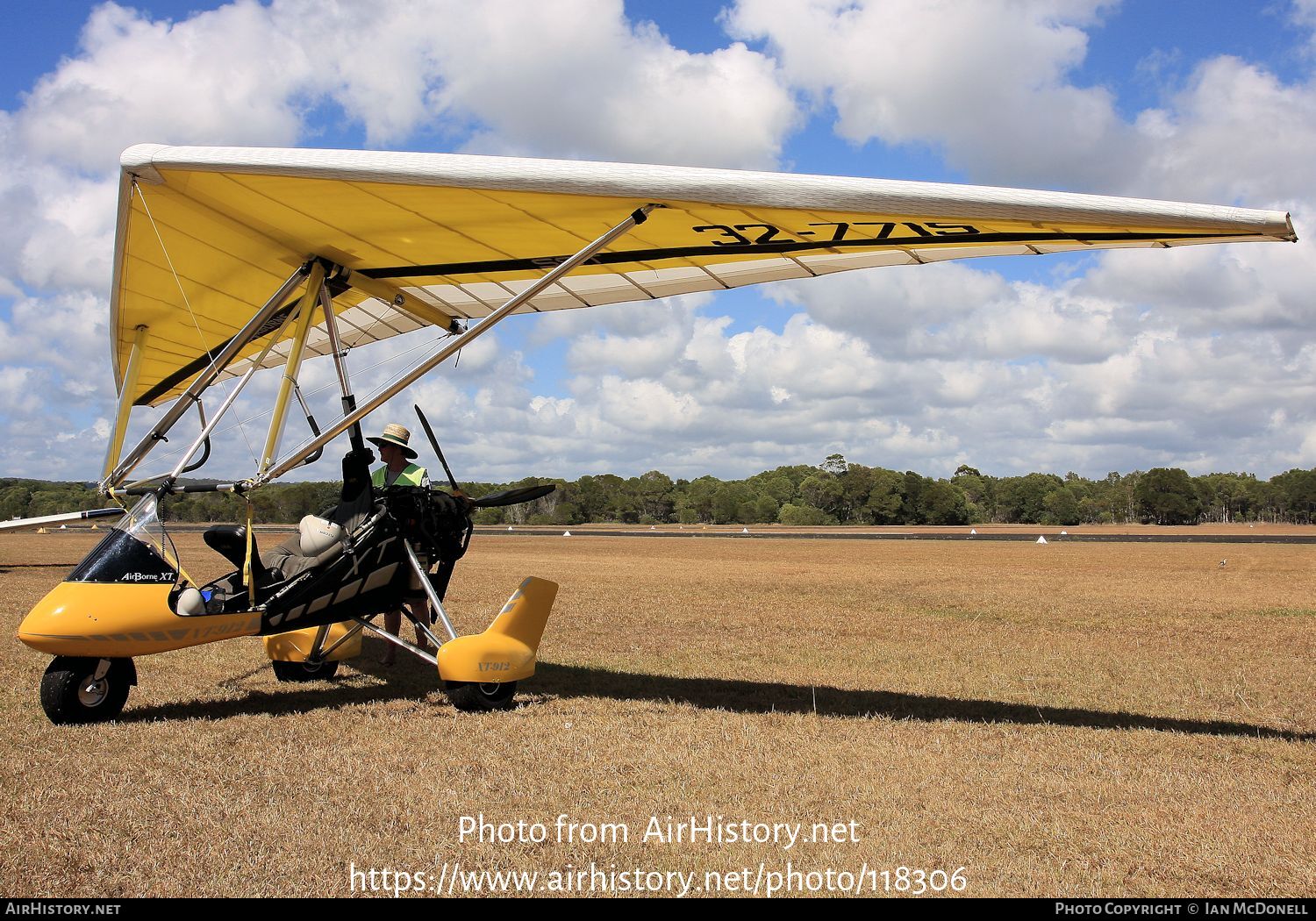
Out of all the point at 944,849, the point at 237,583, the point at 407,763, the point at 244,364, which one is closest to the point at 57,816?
the point at 407,763

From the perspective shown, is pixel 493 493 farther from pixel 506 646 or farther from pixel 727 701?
pixel 727 701

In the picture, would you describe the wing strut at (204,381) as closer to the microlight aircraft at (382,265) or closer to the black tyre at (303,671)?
the microlight aircraft at (382,265)

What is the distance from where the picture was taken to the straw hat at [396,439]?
9047 mm

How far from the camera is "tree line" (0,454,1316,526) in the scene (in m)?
118

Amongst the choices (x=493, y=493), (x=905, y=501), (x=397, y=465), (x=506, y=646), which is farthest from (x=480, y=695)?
(x=905, y=501)

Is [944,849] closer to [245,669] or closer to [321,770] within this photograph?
[321,770]

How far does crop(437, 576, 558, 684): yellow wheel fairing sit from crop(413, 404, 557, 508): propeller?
29.7 inches

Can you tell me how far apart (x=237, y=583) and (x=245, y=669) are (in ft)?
7.41

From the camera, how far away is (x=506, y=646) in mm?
7211

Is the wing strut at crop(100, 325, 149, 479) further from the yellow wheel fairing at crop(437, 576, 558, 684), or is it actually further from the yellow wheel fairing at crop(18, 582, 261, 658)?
the yellow wheel fairing at crop(437, 576, 558, 684)

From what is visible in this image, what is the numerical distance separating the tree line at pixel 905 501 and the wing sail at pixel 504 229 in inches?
3481

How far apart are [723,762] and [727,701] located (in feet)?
6.91

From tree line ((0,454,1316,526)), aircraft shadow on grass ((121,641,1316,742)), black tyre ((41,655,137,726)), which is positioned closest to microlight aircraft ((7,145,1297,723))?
black tyre ((41,655,137,726))
